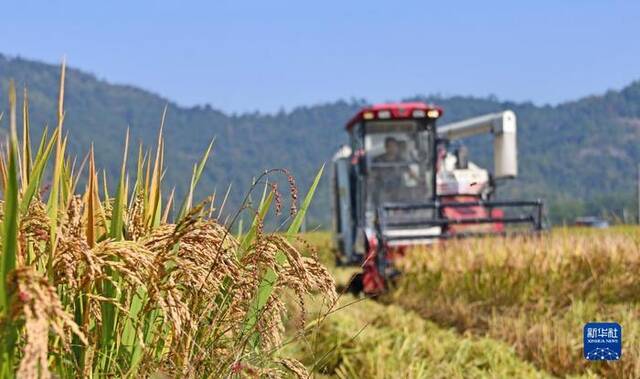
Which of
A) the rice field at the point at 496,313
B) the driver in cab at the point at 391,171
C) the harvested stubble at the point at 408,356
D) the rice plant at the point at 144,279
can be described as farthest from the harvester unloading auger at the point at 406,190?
the rice plant at the point at 144,279

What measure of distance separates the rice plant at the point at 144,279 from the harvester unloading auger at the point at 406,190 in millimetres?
9329

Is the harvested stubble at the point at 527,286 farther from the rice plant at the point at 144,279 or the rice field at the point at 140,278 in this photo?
the rice plant at the point at 144,279

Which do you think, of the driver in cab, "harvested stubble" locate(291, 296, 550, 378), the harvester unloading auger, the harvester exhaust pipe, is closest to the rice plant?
"harvested stubble" locate(291, 296, 550, 378)

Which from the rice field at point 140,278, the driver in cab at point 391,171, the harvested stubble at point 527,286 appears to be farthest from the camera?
the driver in cab at point 391,171

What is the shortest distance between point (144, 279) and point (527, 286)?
726cm

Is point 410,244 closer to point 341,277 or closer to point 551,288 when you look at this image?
point 341,277

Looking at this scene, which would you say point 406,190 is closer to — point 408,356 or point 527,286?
point 527,286

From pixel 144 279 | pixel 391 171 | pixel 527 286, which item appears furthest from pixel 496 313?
pixel 144 279

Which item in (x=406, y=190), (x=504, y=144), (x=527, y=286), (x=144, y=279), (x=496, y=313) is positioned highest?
(x=504, y=144)

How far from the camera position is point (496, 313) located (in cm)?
864

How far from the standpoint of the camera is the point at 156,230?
2.57m

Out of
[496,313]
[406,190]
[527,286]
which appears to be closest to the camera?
[496,313]

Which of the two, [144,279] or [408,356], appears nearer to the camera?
[144,279]

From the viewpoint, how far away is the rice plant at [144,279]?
2158 millimetres
